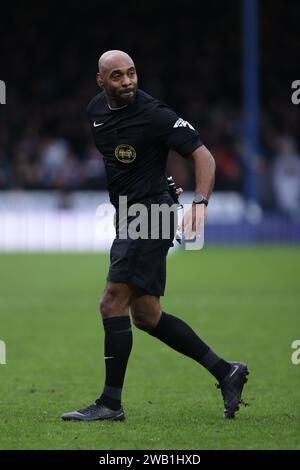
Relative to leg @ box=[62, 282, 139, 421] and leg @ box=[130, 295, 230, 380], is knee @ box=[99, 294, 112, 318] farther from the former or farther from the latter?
leg @ box=[130, 295, 230, 380]

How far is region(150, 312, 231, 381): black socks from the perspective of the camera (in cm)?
645

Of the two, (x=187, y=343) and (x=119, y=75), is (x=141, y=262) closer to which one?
(x=187, y=343)

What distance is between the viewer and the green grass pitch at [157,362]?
19.2ft

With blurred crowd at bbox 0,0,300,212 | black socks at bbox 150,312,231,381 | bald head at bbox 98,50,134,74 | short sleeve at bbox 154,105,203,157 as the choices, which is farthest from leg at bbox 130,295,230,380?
blurred crowd at bbox 0,0,300,212

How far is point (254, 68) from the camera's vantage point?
21688 mm

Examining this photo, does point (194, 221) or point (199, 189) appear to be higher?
point (199, 189)

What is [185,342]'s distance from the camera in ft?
21.2

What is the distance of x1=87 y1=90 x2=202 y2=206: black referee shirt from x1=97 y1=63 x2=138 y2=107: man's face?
0.36 feet

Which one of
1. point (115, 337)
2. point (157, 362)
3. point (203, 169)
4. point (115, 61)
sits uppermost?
point (115, 61)

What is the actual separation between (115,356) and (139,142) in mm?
1264

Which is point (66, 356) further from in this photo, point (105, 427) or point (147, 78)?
point (147, 78)

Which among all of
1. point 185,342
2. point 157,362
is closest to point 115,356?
point 185,342

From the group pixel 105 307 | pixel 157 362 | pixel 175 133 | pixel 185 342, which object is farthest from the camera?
pixel 157 362

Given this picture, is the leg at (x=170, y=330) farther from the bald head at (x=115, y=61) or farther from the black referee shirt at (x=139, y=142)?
the bald head at (x=115, y=61)
